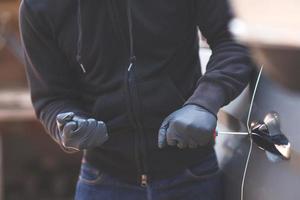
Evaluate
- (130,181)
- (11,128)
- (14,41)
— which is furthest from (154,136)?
(14,41)

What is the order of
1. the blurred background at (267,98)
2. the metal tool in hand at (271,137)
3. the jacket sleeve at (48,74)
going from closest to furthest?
1. the blurred background at (267,98)
2. the metal tool in hand at (271,137)
3. the jacket sleeve at (48,74)

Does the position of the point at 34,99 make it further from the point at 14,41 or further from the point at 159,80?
the point at 14,41

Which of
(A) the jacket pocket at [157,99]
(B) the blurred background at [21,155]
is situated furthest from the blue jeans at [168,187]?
(B) the blurred background at [21,155]

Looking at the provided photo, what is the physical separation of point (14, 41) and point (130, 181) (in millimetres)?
3000

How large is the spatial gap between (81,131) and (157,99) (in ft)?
0.67

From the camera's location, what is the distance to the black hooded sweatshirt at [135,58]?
1737mm

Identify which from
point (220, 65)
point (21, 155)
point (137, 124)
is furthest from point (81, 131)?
point (21, 155)

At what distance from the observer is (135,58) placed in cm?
176

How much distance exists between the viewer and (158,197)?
1.78m

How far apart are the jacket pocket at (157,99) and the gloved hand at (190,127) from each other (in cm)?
14

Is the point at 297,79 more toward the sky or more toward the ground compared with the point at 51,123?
more toward the sky

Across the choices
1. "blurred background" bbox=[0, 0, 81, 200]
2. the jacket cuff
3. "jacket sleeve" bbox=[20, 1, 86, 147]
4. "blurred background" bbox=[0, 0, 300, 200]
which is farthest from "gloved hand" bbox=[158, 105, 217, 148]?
"blurred background" bbox=[0, 0, 81, 200]

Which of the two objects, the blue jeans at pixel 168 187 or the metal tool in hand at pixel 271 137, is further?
the blue jeans at pixel 168 187

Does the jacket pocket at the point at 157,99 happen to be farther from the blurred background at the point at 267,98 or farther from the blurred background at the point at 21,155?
the blurred background at the point at 21,155
